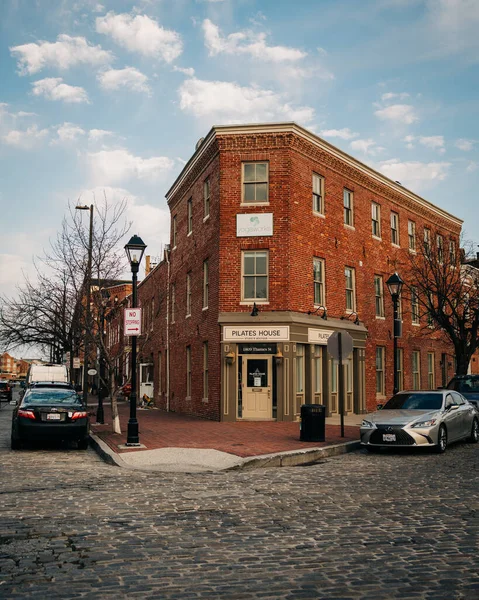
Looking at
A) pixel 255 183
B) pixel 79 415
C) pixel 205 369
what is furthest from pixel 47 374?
pixel 79 415

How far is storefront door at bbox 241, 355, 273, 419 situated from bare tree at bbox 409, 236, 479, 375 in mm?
8080

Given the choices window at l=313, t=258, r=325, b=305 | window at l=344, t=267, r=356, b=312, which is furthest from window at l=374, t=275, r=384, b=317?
window at l=313, t=258, r=325, b=305

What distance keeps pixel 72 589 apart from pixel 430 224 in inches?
1214

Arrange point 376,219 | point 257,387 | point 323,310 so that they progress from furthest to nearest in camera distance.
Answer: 1. point 376,219
2. point 323,310
3. point 257,387

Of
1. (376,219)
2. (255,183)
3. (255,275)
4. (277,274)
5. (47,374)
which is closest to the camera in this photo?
(277,274)

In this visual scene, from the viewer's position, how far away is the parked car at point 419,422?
13.8m

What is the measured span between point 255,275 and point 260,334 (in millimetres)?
2113

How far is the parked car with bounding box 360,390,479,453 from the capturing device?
13.8 metres

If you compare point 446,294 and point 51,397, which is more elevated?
point 446,294

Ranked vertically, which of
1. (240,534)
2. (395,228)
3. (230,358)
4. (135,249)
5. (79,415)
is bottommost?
(240,534)

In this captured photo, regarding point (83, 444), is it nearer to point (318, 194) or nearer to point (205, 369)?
point (205, 369)

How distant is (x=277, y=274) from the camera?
2209 cm

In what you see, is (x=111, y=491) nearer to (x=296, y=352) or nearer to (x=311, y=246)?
(x=296, y=352)

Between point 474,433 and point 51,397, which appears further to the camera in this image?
point 474,433
